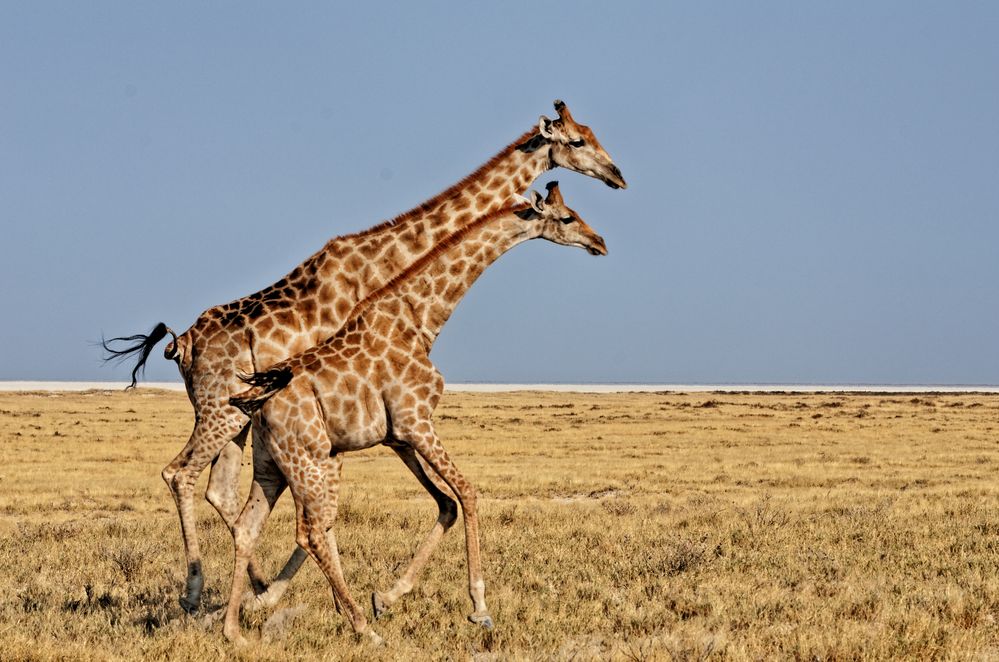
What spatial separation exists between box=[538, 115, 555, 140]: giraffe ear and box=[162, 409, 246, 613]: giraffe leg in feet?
10.8

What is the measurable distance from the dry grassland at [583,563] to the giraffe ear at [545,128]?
3.66m

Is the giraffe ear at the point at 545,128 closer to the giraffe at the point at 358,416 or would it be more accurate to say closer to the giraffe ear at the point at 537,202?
the giraffe ear at the point at 537,202

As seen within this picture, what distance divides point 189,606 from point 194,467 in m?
0.98

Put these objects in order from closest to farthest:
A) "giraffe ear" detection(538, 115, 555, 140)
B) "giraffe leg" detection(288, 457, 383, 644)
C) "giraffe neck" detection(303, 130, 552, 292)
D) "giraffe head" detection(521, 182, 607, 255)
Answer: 1. "giraffe leg" detection(288, 457, 383, 644)
2. "giraffe head" detection(521, 182, 607, 255)
3. "giraffe neck" detection(303, 130, 552, 292)
4. "giraffe ear" detection(538, 115, 555, 140)

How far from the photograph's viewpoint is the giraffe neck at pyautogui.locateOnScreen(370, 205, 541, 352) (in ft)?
25.0

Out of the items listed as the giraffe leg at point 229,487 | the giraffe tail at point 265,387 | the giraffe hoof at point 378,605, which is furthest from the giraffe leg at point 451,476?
the giraffe leg at point 229,487

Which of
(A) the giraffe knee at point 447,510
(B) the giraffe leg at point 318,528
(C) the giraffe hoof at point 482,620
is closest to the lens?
(B) the giraffe leg at point 318,528

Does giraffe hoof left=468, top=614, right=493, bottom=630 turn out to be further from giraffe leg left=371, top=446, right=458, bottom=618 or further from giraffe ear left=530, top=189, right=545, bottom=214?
giraffe ear left=530, top=189, right=545, bottom=214

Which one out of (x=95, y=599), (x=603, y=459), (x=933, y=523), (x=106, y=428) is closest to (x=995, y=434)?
(x=603, y=459)

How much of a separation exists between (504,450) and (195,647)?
21.0 metres

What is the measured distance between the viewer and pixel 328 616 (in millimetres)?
7777

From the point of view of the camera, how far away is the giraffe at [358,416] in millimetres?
6910

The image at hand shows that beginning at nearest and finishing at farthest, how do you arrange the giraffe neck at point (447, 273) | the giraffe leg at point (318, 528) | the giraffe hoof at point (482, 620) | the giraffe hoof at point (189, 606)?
the giraffe leg at point (318, 528), the giraffe hoof at point (482, 620), the giraffe neck at point (447, 273), the giraffe hoof at point (189, 606)

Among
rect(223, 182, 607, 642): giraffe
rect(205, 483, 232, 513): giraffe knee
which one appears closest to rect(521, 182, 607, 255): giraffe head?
rect(223, 182, 607, 642): giraffe
